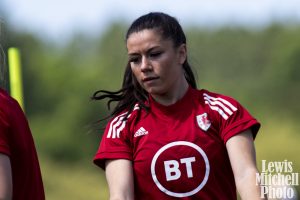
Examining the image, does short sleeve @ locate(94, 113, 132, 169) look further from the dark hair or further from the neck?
the neck

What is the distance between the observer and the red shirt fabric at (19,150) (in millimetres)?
3680

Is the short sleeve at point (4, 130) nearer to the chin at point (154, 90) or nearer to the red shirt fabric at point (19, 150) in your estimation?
the red shirt fabric at point (19, 150)

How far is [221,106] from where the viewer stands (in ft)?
15.6

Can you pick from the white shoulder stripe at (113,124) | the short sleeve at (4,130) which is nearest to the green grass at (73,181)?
the white shoulder stripe at (113,124)

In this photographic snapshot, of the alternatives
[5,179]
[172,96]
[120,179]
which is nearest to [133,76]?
[172,96]

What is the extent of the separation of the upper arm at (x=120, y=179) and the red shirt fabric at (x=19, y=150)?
792 millimetres

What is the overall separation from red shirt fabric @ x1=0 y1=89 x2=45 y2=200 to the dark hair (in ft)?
3.52

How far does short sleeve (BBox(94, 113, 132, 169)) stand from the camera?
4.75 meters

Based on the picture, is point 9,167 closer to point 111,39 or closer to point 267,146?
point 267,146

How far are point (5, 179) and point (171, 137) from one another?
4.36 feet

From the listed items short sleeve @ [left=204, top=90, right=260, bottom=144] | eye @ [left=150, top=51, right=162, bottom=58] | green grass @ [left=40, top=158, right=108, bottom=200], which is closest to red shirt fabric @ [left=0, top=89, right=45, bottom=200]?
eye @ [left=150, top=51, right=162, bottom=58]

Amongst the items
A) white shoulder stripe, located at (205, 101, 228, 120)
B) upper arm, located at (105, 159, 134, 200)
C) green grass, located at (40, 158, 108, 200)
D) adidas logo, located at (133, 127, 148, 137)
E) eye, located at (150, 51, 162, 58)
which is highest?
eye, located at (150, 51, 162, 58)

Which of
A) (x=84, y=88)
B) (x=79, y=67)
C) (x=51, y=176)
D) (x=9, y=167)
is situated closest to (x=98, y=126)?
A: (x=9, y=167)

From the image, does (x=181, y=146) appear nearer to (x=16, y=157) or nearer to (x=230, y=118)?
(x=230, y=118)
